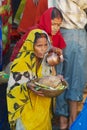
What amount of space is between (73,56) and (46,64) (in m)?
0.64

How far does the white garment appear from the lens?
5.31 meters

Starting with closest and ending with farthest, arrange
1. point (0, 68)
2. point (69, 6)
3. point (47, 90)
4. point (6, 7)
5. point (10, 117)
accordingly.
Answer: point (47, 90) → point (10, 117) → point (69, 6) → point (0, 68) → point (6, 7)

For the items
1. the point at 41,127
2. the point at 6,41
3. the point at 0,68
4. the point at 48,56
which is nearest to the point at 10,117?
the point at 41,127

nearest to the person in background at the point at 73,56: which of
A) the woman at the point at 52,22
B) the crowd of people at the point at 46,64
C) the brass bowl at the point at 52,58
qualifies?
the crowd of people at the point at 46,64

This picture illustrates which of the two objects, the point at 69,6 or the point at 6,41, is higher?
the point at 69,6

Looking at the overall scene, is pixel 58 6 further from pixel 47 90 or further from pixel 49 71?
pixel 47 90

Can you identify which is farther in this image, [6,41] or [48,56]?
[6,41]

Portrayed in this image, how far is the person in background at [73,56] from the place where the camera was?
17.5 ft

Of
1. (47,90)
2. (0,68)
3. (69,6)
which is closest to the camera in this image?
(47,90)

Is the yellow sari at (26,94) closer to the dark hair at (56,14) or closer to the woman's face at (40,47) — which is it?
the woman's face at (40,47)

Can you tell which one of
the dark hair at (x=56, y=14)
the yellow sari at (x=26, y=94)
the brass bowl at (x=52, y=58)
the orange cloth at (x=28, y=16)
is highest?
the dark hair at (x=56, y=14)

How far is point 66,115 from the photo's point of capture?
5.51m

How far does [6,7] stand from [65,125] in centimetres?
170

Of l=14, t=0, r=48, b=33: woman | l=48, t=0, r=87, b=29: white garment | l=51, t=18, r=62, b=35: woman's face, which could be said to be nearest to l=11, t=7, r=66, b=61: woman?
l=51, t=18, r=62, b=35: woman's face
